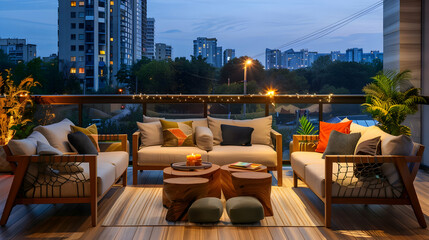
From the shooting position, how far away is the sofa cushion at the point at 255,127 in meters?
5.46

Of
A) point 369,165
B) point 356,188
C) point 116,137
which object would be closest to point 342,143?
point 369,165

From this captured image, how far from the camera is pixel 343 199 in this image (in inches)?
135

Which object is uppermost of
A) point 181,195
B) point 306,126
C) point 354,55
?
point 354,55

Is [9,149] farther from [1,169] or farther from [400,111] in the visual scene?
[400,111]

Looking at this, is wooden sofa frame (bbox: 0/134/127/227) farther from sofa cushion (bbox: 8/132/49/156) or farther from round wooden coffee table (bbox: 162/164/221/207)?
round wooden coffee table (bbox: 162/164/221/207)

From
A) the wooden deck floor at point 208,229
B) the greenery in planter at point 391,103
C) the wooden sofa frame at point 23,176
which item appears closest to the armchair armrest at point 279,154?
the wooden deck floor at point 208,229

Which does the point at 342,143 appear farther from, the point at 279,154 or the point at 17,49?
the point at 17,49

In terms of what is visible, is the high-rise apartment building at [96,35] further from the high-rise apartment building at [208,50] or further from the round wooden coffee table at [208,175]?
the round wooden coffee table at [208,175]

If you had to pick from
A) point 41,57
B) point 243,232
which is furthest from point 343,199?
point 41,57

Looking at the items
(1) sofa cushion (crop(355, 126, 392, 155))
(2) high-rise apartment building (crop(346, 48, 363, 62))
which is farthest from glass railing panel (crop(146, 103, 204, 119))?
(2) high-rise apartment building (crop(346, 48, 363, 62))

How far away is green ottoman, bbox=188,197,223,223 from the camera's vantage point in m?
3.46

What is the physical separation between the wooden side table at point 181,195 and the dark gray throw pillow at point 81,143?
3.87 ft

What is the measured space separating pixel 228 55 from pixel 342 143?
2871 centimetres

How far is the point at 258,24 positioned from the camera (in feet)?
121
